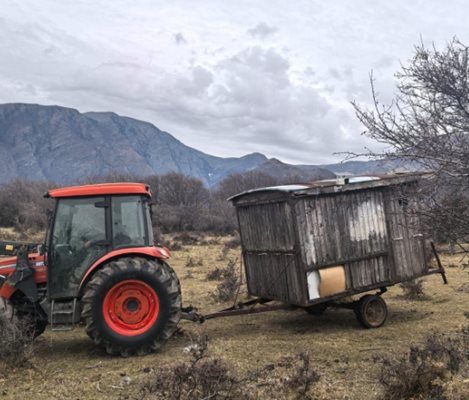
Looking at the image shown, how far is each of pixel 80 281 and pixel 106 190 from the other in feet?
4.40

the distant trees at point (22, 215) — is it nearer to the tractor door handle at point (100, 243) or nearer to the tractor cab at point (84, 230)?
the tractor cab at point (84, 230)

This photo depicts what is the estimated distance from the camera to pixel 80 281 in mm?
7035

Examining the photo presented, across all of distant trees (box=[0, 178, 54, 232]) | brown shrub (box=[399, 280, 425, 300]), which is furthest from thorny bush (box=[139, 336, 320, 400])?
distant trees (box=[0, 178, 54, 232])

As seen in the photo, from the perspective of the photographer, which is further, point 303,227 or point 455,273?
point 455,273

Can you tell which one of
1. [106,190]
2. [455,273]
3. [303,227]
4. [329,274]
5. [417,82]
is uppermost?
[417,82]

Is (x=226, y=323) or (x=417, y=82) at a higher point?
(x=417, y=82)

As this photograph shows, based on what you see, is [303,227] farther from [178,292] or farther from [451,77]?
[451,77]

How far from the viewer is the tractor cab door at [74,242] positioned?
22.9 ft

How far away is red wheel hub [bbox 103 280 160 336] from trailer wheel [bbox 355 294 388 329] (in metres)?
3.51

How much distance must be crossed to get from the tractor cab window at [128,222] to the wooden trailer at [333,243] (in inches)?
85.7

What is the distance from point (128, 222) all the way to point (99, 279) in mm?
937

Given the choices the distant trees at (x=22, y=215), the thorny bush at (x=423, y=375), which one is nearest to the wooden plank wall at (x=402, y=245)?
the thorny bush at (x=423, y=375)

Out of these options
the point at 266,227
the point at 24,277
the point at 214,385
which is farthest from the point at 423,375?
the point at 24,277

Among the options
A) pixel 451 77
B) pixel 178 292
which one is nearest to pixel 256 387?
pixel 178 292
